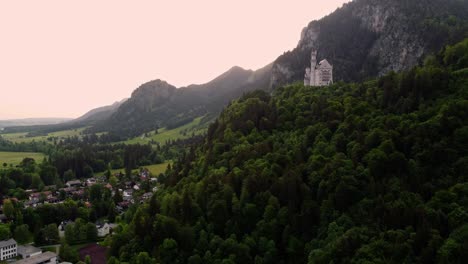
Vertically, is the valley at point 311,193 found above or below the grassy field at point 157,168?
above

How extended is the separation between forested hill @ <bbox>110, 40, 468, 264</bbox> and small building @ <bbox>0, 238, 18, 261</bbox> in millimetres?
22155

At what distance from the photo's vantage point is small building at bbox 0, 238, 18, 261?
63.9 metres

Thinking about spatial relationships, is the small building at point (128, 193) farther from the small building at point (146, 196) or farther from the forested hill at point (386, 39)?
the forested hill at point (386, 39)

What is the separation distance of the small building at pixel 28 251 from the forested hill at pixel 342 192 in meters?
17.8

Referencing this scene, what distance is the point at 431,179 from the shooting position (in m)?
45.6

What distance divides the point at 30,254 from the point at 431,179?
63.1 metres

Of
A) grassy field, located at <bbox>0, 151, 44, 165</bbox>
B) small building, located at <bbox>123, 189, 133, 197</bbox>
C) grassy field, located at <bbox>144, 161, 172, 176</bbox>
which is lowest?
grassy field, located at <bbox>144, 161, 172, 176</bbox>

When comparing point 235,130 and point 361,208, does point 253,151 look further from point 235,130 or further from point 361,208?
point 361,208

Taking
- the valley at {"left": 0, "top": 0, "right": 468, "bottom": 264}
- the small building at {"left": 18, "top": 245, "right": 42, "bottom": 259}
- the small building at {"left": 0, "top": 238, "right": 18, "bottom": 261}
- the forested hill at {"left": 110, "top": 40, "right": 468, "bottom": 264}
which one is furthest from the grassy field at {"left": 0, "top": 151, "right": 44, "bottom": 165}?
the forested hill at {"left": 110, "top": 40, "right": 468, "bottom": 264}

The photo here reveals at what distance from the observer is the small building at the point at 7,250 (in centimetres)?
6389

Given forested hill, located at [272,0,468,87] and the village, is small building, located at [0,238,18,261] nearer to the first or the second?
the village

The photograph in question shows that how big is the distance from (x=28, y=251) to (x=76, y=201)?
3310 centimetres

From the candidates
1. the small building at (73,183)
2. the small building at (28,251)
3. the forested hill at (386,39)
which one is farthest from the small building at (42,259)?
the forested hill at (386,39)

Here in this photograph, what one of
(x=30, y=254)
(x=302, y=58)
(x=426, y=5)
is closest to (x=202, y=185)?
(x=30, y=254)
